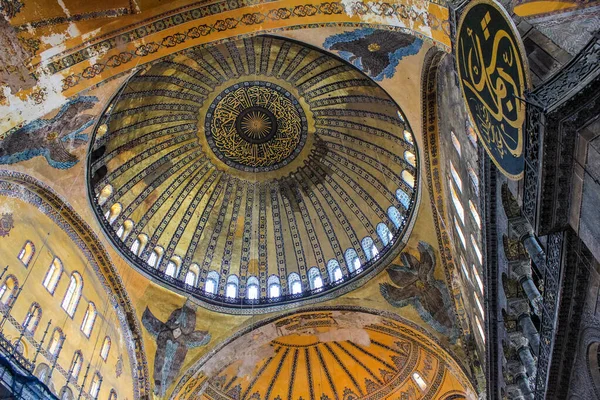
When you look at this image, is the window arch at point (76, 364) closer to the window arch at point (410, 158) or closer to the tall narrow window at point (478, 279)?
the tall narrow window at point (478, 279)

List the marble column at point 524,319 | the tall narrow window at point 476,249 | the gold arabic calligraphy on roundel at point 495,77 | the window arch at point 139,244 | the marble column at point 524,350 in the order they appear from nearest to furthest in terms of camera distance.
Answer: the gold arabic calligraphy on roundel at point 495,77 < the marble column at point 524,319 < the marble column at point 524,350 < the tall narrow window at point 476,249 < the window arch at point 139,244

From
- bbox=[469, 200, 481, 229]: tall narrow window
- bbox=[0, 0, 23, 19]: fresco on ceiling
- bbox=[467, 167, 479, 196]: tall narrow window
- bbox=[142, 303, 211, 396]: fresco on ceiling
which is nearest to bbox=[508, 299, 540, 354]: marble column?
bbox=[469, 200, 481, 229]: tall narrow window

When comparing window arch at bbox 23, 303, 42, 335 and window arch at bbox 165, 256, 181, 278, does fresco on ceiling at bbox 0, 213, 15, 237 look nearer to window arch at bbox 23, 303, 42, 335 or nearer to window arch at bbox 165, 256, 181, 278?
window arch at bbox 23, 303, 42, 335

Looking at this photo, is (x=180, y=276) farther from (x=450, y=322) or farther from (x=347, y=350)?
(x=450, y=322)

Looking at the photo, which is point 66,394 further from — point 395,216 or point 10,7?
point 395,216

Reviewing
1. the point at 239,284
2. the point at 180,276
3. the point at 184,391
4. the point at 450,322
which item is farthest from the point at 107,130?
the point at 450,322

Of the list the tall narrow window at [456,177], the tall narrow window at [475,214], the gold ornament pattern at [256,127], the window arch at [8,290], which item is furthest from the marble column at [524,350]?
the window arch at [8,290]

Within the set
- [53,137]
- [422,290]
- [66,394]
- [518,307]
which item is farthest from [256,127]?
[518,307]
